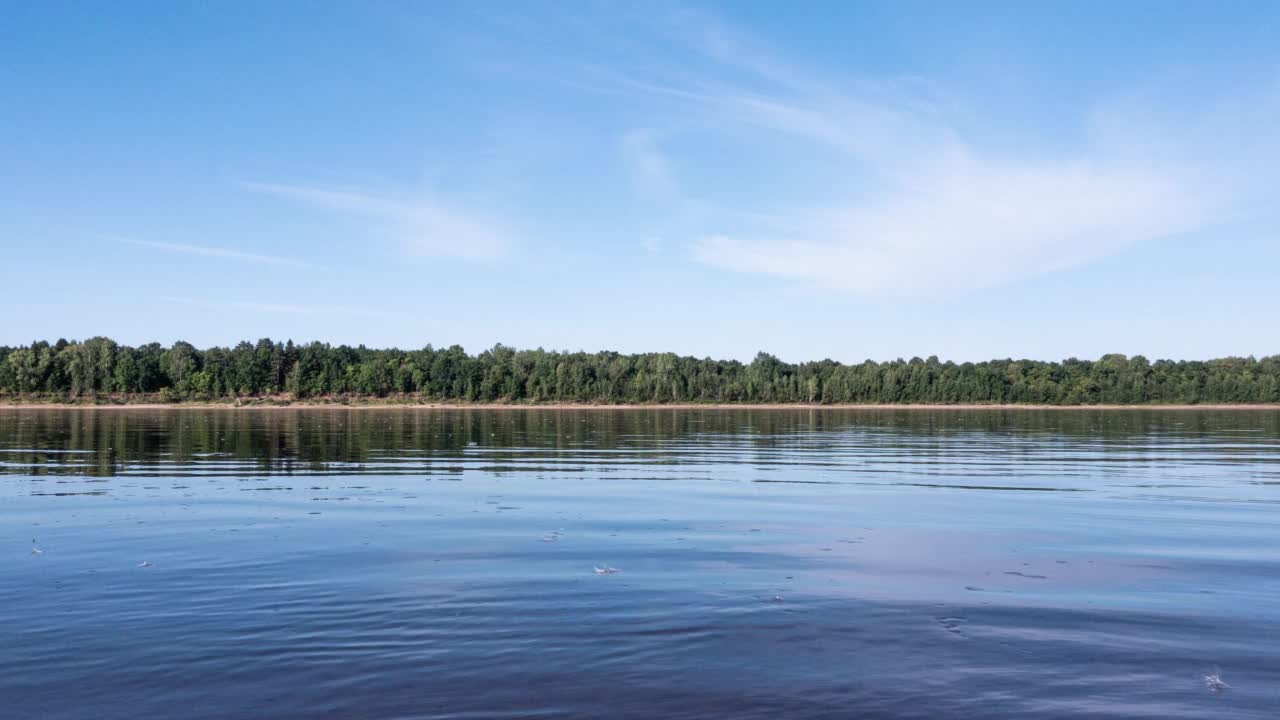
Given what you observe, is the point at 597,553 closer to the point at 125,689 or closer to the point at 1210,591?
the point at 125,689

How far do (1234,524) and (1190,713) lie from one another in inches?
669

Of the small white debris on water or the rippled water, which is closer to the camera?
the rippled water

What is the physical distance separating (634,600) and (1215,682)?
26.6 feet

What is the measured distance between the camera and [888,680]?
11133mm

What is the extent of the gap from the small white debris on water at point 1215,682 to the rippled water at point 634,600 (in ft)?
0.29

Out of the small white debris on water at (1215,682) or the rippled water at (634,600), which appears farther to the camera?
the small white debris on water at (1215,682)

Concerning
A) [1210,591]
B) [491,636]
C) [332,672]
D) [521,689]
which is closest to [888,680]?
[521,689]

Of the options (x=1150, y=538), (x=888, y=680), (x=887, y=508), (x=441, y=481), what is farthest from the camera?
(x=441, y=481)

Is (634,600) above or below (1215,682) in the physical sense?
above

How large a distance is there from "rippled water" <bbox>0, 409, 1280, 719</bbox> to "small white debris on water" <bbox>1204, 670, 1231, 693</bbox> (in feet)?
0.29

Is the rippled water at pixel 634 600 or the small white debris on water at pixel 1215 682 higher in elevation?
the rippled water at pixel 634 600

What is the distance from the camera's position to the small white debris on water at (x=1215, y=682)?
35.8 feet

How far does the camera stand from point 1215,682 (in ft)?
36.4

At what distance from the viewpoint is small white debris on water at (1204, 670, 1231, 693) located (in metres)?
10.9
